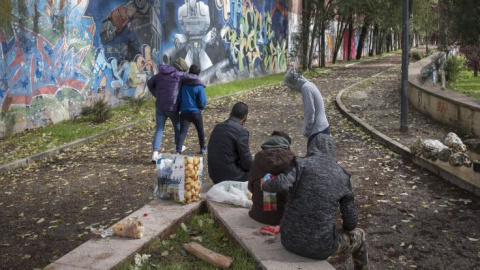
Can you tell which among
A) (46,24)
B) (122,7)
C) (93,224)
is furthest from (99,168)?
(122,7)

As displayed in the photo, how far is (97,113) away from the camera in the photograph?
41.8ft

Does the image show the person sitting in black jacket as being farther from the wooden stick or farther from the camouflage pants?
the camouflage pants

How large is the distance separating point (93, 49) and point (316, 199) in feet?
38.3

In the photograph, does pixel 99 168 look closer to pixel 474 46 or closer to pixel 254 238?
pixel 254 238

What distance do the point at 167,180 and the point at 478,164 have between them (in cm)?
387

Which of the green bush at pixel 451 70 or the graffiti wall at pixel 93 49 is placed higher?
the graffiti wall at pixel 93 49

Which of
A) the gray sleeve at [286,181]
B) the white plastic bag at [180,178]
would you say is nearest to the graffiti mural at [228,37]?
the white plastic bag at [180,178]

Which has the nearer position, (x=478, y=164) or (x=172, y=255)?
(x=172, y=255)

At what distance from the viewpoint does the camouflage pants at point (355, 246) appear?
4.03 metres

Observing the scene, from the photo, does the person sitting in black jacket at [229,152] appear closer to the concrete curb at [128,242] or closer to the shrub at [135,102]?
the concrete curb at [128,242]

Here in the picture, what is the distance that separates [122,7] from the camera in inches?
611

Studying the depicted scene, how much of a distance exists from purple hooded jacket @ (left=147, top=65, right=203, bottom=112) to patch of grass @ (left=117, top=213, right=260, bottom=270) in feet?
10.9

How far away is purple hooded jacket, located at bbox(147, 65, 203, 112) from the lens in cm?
850

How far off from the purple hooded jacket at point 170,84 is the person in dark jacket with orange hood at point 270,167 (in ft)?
12.7
